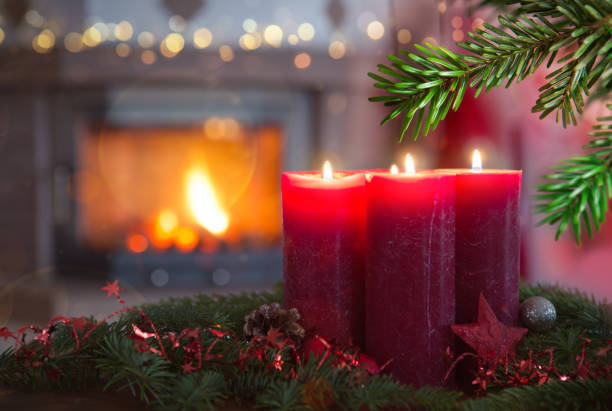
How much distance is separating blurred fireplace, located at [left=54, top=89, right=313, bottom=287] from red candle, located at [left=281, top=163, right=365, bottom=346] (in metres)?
2.07

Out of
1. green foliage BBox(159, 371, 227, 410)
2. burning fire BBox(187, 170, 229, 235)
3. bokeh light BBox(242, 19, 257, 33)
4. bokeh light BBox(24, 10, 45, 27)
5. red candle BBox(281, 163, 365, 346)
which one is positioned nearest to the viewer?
green foliage BBox(159, 371, 227, 410)

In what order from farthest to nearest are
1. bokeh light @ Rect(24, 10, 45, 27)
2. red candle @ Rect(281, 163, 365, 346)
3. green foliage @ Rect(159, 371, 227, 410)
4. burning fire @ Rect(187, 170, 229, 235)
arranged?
burning fire @ Rect(187, 170, 229, 235)
bokeh light @ Rect(24, 10, 45, 27)
red candle @ Rect(281, 163, 365, 346)
green foliage @ Rect(159, 371, 227, 410)

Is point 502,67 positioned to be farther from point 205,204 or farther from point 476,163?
point 205,204

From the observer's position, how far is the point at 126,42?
2357mm

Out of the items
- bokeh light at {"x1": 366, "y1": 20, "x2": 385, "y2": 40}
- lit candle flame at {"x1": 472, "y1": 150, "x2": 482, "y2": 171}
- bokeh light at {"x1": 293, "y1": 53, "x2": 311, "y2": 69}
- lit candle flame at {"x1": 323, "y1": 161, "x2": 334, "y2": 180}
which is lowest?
lit candle flame at {"x1": 323, "y1": 161, "x2": 334, "y2": 180}

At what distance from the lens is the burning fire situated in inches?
99.7

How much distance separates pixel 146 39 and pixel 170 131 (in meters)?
0.43

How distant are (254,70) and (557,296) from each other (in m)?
2.03

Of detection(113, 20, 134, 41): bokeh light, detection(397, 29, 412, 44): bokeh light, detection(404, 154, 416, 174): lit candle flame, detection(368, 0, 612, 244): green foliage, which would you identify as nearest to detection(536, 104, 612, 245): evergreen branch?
detection(368, 0, 612, 244): green foliage

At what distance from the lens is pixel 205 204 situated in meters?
2.54

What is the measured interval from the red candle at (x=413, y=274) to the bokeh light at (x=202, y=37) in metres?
2.15

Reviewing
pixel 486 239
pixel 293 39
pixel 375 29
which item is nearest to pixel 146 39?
pixel 293 39

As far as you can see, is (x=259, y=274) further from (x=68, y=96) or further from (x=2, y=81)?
(x=2, y=81)

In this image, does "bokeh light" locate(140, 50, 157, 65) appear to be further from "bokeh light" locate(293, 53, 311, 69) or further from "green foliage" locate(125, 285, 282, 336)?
"green foliage" locate(125, 285, 282, 336)
